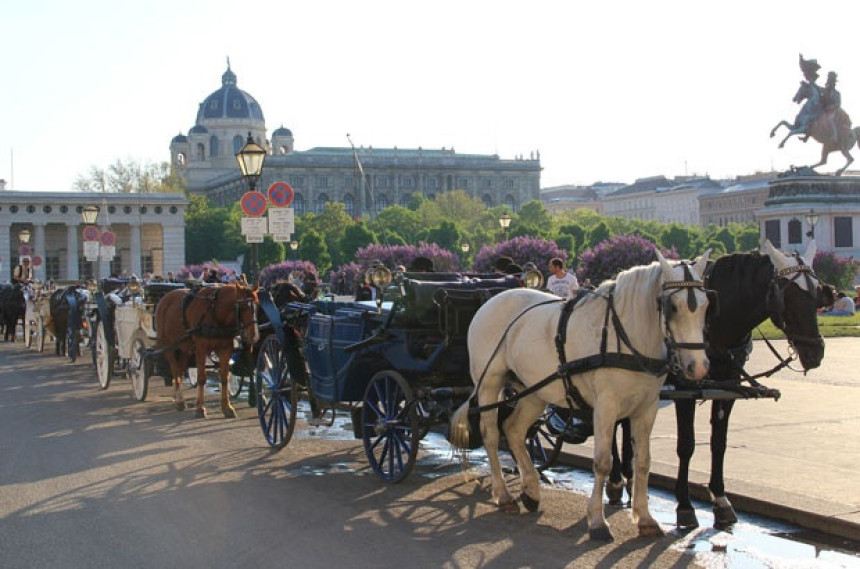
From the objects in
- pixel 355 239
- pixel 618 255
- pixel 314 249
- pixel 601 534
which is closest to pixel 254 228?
pixel 601 534

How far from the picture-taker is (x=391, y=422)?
9234mm

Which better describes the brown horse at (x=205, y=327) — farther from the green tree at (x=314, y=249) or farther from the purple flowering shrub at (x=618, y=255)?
the green tree at (x=314, y=249)

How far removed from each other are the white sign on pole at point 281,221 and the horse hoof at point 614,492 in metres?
9.20

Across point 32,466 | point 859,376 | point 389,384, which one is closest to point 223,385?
point 32,466

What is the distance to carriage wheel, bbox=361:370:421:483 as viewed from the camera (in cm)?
907

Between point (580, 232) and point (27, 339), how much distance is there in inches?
→ 2677

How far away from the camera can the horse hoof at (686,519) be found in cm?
770

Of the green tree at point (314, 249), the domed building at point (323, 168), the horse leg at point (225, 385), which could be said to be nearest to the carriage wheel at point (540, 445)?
the horse leg at point (225, 385)

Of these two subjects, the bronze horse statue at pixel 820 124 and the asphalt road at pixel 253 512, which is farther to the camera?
the bronze horse statue at pixel 820 124

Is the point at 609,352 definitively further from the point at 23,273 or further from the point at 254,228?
the point at 23,273

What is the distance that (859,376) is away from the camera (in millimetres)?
16609

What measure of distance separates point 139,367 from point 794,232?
137ft

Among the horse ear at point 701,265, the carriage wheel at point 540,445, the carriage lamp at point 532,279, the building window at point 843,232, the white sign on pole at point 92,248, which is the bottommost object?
the carriage wheel at point 540,445

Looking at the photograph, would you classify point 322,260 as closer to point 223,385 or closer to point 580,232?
point 580,232
